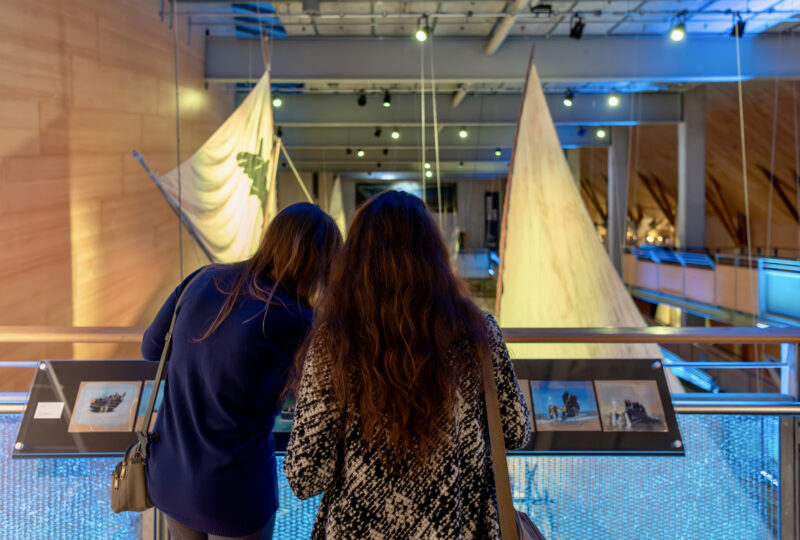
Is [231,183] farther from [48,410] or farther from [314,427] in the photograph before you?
[314,427]

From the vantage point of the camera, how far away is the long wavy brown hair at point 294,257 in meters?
1.17

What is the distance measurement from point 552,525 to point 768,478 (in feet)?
1.94

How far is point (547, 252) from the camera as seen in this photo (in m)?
4.45

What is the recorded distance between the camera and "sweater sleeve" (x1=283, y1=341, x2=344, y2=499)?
3.14 feet

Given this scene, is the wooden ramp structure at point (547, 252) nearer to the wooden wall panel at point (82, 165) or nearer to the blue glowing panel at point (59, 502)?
the wooden wall panel at point (82, 165)

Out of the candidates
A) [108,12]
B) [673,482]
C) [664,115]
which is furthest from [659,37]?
[673,482]

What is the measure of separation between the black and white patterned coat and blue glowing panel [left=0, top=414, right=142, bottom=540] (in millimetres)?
948

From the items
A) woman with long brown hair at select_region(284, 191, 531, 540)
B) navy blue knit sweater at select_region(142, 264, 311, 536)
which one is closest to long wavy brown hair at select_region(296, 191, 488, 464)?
woman with long brown hair at select_region(284, 191, 531, 540)

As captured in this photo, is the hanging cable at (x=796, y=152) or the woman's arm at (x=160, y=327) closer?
the woman's arm at (x=160, y=327)

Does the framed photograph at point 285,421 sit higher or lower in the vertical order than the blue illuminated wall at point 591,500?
higher

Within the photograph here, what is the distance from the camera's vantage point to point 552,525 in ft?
5.58

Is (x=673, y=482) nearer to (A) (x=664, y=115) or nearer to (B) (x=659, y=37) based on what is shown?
(B) (x=659, y=37)

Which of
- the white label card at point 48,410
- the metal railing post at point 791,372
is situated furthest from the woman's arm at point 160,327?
the metal railing post at point 791,372

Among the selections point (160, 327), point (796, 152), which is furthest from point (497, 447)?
point (796, 152)
